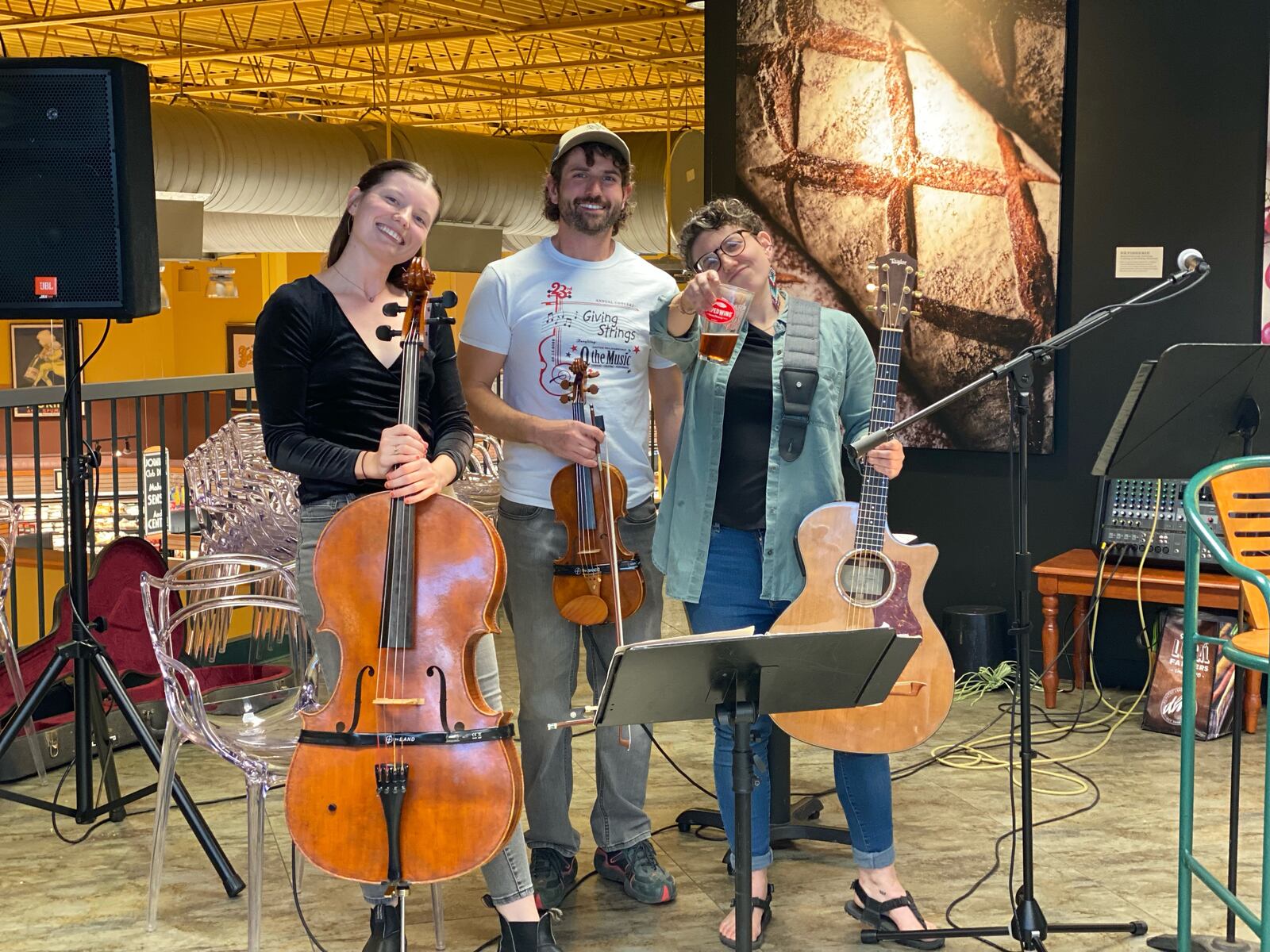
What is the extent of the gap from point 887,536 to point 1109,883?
111 centimetres

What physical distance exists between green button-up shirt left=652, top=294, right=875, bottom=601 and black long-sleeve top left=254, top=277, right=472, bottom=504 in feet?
1.68

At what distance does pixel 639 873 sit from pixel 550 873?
23 cm

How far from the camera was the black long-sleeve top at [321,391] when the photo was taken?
266cm

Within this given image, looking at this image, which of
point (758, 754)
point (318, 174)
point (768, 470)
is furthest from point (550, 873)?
point (318, 174)

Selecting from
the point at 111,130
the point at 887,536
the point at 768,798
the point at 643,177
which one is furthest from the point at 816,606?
the point at 643,177

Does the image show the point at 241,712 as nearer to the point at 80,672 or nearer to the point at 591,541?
the point at 80,672

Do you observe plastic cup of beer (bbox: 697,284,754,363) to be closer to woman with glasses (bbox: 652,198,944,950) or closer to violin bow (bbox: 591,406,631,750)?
woman with glasses (bbox: 652,198,944,950)

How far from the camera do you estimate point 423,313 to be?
259cm

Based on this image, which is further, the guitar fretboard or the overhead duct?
the overhead duct

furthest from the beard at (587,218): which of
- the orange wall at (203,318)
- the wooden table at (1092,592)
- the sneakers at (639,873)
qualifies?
the orange wall at (203,318)

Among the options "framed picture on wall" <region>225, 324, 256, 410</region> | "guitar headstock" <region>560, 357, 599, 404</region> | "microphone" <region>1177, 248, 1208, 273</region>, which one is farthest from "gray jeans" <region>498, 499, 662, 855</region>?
"framed picture on wall" <region>225, 324, 256, 410</region>

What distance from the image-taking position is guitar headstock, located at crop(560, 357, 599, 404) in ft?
9.85

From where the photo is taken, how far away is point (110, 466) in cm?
1160

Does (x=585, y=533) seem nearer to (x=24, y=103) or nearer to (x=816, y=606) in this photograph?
(x=816, y=606)
